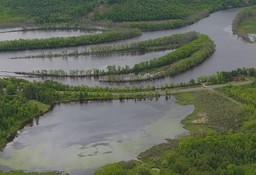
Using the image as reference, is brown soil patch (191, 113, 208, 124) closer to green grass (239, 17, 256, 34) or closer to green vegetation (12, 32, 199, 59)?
green vegetation (12, 32, 199, 59)

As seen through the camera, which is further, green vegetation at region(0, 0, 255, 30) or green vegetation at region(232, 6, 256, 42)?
green vegetation at region(0, 0, 255, 30)

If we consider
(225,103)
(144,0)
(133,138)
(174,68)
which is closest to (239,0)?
(144,0)

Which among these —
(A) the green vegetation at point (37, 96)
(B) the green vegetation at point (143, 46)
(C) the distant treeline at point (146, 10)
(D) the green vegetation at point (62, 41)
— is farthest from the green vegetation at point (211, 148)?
(C) the distant treeline at point (146, 10)

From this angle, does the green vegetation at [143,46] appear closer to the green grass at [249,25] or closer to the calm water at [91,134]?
the green grass at [249,25]

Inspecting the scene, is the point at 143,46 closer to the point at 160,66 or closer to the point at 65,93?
the point at 160,66

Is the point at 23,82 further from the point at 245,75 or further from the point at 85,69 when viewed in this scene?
the point at 245,75

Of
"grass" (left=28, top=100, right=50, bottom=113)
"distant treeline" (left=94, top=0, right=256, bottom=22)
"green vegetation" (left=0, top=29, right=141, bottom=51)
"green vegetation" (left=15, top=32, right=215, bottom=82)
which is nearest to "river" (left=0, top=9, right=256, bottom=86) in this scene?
"green vegetation" (left=15, top=32, right=215, bottom=82)

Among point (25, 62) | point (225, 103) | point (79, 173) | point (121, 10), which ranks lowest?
point (79, 173)

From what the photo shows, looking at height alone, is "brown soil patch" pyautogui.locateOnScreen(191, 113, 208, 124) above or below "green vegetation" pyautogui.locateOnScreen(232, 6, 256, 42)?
below
